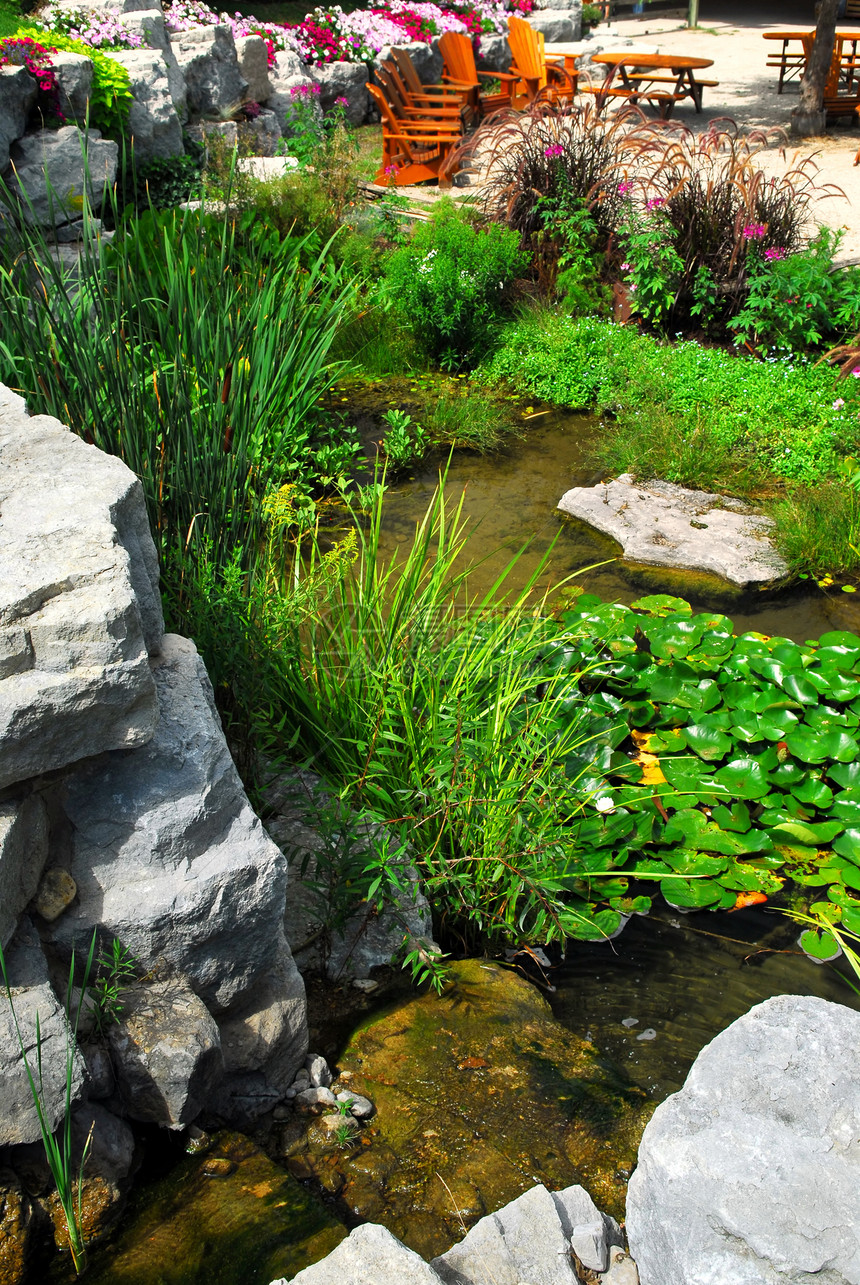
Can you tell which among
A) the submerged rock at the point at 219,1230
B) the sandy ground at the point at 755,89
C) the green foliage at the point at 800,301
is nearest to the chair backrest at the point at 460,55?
the sandy ground at the point at 755,89

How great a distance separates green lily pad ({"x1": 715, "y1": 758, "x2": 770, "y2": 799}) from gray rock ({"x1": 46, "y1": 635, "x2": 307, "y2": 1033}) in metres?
1.72

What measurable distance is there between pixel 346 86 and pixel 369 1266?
13.1 metres

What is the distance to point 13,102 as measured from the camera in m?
6.76

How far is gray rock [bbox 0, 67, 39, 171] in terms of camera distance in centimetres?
667

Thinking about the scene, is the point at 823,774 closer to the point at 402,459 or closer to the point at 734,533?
the point at 734,533

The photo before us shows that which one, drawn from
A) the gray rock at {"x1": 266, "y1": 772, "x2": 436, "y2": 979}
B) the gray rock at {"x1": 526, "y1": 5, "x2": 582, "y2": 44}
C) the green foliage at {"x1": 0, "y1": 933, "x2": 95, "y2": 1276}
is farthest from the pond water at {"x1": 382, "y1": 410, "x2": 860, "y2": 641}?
the gray rock at {"x1": 526, "y1": 5, "x2": 582, "y2": 44}

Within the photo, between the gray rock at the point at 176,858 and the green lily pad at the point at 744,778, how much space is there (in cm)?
172

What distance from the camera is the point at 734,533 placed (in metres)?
Result: 4.55

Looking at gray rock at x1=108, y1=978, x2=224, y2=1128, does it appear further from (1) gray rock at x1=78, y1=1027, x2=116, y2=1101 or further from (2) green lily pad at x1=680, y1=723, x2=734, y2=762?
(2) green lily pad at x1=680, y1=723, x2=734, y2=762

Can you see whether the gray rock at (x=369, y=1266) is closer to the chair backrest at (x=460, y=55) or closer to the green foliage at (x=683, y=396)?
the green foliage at (x=683, y=396)

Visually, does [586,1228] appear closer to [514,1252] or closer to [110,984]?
[514,1252]

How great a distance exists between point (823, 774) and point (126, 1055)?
2.32m

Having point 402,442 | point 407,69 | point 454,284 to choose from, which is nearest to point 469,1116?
point 402,442

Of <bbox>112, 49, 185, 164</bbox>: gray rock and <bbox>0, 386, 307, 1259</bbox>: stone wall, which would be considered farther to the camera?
<bbox>112, 49, 185, 164</bbox>: gray rock
